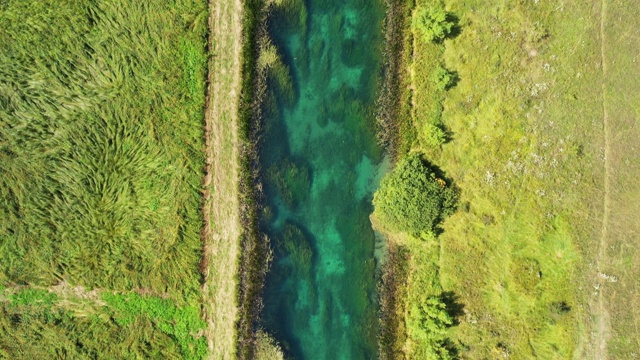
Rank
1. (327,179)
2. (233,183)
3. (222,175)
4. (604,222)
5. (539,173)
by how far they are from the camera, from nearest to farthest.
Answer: (604,222) < (539,173) < (233,183) < (222,175) < (327,179)

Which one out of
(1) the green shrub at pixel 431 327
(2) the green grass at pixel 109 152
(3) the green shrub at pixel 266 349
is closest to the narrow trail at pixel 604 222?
(1) the green shrub at pixel 431 327

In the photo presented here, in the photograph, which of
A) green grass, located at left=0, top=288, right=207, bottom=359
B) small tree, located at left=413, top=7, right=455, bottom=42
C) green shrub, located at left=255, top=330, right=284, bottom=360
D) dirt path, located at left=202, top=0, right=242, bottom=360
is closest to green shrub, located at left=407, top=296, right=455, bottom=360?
green shrub, located at left=255, top=330, right=284, bottom=360

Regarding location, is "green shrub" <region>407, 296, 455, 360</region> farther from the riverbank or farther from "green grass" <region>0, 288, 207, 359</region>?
"green grass" <region>0, 288, 207, 359</region>

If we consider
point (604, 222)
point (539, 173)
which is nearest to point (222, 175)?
point (539, 173)

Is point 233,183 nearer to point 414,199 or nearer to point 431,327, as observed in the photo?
point 414,199

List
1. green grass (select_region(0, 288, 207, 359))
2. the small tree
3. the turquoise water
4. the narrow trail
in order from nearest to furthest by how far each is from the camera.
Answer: the narrow trail
the small tree
green grass (select_region(0, 288, 207, 359))
the turquoise water
